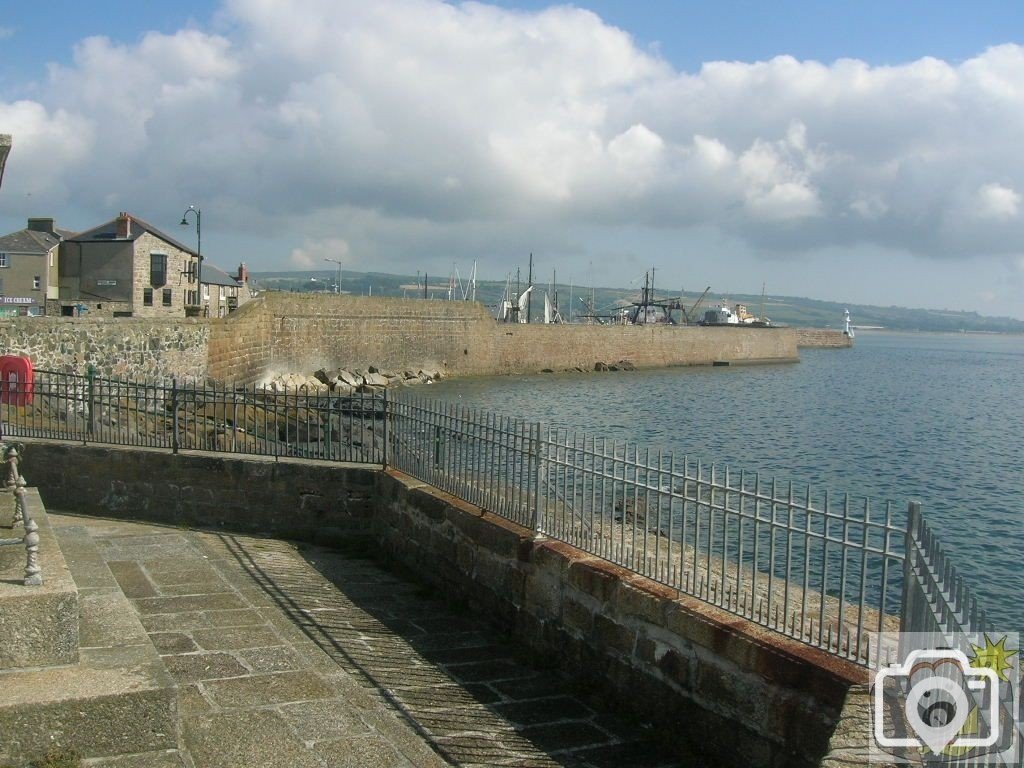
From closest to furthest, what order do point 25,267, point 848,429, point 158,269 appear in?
point 848,429 → point 25,267 → point 158,269

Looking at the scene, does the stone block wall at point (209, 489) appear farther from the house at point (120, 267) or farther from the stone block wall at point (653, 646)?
the house at point (120, 267)

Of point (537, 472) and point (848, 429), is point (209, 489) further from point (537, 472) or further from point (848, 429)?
point (848, 429)

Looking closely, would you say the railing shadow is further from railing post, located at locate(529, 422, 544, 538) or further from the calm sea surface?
the calm sea surface

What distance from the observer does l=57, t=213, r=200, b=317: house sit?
170 feet

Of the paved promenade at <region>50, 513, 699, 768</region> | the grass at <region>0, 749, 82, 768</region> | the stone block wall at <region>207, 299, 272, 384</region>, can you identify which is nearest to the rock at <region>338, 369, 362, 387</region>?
the stone block wall at <region>207, 299, 272, 384</region>

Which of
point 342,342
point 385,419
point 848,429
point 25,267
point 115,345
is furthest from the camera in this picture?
point 25,267

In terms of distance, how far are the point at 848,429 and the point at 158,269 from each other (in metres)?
37.9

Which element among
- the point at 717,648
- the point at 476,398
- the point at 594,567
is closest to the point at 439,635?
the point at 594,567

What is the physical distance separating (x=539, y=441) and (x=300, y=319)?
1449 inches

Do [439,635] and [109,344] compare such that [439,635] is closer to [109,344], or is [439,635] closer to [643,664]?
[643,664]

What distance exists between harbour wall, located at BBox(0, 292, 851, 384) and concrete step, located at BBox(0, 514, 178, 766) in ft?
72.0

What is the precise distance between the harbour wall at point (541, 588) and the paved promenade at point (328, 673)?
0.29 meters

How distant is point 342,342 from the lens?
45.8 meters

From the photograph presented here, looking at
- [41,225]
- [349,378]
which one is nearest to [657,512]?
[349,378]
